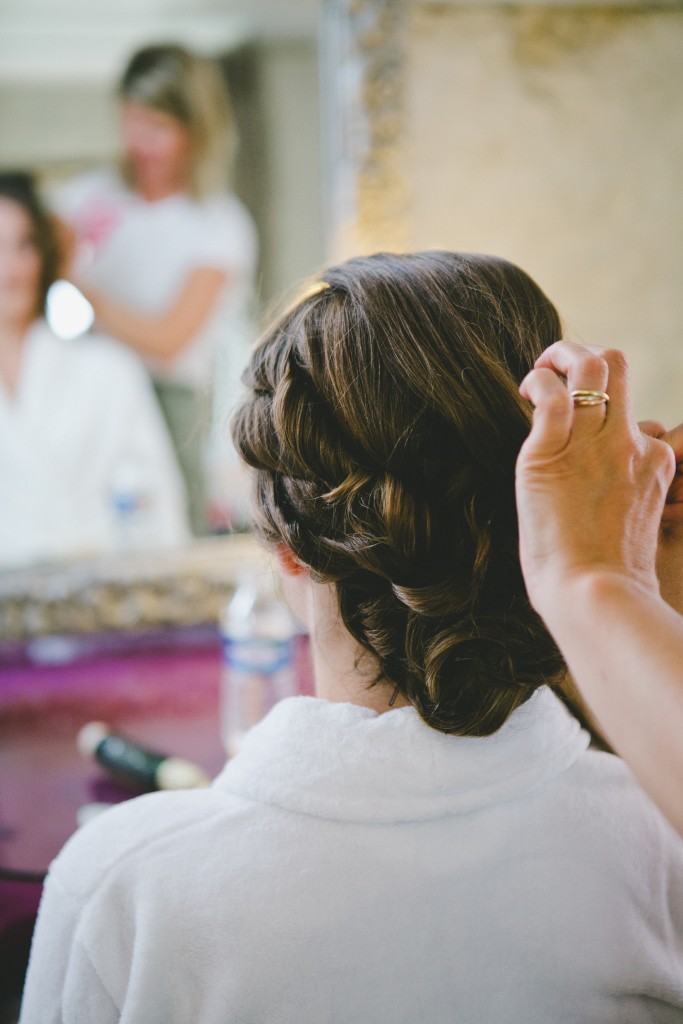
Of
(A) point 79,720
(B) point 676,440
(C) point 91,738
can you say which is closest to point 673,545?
(B) point 676,440

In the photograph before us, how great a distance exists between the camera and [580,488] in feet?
1.37

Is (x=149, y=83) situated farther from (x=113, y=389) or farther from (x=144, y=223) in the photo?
(x=113, y=389)

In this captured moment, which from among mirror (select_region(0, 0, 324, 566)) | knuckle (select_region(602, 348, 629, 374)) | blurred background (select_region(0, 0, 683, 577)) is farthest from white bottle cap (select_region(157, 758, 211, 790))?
blurred background (select_region(0, 0, 683, 577))

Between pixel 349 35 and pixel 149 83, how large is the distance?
0.38 metres

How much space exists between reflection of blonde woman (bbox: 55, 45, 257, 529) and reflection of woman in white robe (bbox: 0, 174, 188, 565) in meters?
0.05

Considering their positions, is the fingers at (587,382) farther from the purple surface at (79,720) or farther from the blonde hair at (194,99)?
the blonde hair at (194,99)

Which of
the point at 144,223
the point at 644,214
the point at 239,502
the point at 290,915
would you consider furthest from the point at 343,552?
the point at 644,214

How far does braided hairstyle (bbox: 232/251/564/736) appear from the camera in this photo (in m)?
0.51

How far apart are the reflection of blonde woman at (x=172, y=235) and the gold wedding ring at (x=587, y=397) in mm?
1091

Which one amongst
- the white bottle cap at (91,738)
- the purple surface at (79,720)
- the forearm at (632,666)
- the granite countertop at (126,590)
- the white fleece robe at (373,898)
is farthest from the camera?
the granite countertop at (126,590)

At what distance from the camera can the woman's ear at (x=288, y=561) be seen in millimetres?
594

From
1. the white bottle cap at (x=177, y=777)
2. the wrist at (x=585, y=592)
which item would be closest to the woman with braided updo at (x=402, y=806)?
the wrist at (x=585, y=592)

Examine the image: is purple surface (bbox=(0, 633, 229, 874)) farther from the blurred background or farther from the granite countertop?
the blurred background

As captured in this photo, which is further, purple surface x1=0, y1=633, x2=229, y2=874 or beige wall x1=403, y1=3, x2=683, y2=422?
beige wall x1=403, y1=3, x2=683, y2=422
